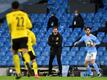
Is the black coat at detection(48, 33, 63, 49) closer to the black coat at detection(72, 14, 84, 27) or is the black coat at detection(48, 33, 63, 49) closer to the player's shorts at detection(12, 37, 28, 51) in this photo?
the black coat at detection(72, 14, 84, 27)

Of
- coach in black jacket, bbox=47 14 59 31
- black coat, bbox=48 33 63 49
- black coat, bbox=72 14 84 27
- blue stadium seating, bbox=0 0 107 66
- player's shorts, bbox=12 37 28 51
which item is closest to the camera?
player's shorts, bbox=12 37 28 51

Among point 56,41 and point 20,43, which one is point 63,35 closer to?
point 56,41

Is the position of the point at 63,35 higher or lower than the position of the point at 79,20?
lower

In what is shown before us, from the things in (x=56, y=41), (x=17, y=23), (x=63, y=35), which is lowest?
(x=63, y=35)

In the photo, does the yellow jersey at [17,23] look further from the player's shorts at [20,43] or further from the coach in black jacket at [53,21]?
the coach in black jacket at [53,21]

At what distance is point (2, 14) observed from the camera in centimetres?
2994

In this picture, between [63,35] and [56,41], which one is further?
[63,35]

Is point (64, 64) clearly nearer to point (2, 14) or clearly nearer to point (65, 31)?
point (65, 31)

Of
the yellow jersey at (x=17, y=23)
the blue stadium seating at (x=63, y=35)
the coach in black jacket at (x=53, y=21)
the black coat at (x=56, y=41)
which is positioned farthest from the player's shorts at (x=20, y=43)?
the coach in black jacket at (x=53, y=21)

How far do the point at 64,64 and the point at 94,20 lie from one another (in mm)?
4968

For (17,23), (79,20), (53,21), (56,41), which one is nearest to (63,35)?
(53,21)

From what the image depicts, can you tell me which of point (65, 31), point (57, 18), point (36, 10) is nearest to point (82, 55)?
point (65, 31)

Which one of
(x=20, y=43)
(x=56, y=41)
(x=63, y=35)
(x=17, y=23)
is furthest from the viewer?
(x=63, y=35)

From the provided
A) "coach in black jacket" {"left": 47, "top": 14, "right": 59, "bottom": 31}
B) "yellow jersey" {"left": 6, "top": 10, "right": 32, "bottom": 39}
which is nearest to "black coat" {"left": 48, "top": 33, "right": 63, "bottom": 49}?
"coach in black jacket" {"left": 47, "top": 14, "right": 59, "bottom": 31}
